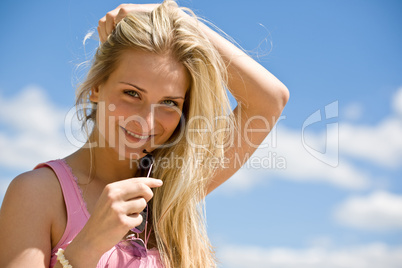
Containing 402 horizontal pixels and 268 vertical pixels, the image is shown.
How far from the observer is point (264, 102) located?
12.0 ft

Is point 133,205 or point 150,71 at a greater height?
point 150,71

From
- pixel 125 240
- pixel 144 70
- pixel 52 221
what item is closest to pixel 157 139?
pixel 144 70

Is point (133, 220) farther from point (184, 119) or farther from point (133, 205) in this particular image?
point (184, 119)

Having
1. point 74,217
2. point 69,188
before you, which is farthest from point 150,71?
point 74,217

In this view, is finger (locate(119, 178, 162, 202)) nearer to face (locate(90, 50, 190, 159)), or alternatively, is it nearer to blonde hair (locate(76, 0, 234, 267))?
face (locate(90, 50, 190, 159))

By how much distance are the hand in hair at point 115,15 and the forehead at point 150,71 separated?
1.03 ft

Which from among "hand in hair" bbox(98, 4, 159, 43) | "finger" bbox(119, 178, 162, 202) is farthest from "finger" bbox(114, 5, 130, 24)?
"finger" bbox(119, 178, 162, 202)

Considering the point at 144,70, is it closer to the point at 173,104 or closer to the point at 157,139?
the point at 173,104

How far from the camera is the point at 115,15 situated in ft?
10.5

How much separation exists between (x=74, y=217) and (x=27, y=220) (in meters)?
0.28

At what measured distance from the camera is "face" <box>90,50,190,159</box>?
9.54 ft

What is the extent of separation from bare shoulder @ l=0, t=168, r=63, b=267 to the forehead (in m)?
0.84

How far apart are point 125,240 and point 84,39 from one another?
5.17ft

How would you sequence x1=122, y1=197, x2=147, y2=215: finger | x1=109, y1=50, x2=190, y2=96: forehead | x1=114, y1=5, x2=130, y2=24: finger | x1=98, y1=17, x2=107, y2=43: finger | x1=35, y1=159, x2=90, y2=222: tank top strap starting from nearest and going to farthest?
x1=122, y1=197, x2=147, y2=215: finger → x1=35, y1=159, x2=90, y2=222: tank top strap → x1=109, y1=50, x2=190, y2=96: forehead → x1=114, y1=5, x2=130, y2=24: finger → x1=98, y1=17, x2=107, y2=43: finger
